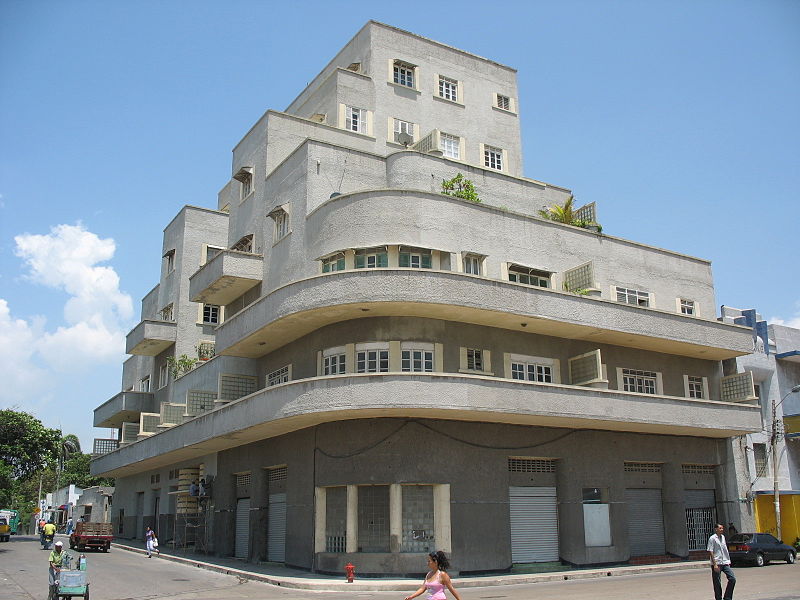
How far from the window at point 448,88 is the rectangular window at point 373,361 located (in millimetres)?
16091

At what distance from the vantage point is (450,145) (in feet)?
113

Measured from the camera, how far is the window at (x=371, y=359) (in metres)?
24.1

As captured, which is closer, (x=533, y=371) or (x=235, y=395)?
(x=533, y=371)

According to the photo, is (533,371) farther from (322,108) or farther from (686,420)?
(322,108)

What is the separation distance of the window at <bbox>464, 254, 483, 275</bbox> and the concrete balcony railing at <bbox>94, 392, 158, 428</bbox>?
26732 millimetres

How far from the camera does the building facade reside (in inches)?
917

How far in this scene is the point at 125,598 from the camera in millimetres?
18391

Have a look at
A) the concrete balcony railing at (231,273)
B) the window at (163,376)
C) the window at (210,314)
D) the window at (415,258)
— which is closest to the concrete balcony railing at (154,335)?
the window at (163,376)

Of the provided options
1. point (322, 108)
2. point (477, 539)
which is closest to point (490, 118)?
point (322, 108)

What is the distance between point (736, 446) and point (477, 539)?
14824 millimetres

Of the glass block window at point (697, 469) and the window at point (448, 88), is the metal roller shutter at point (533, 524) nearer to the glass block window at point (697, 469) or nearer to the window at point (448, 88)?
the glass block window at point (697, 469)

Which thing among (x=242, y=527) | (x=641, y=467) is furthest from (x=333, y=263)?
(x=641, y=467)

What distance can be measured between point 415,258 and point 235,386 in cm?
1003

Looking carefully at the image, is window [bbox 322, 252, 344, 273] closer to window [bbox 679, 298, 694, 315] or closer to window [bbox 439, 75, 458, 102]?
window [bbox 439, 75, 458, 102]
